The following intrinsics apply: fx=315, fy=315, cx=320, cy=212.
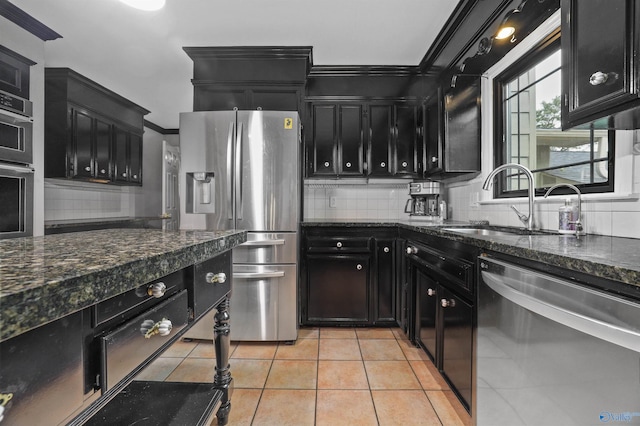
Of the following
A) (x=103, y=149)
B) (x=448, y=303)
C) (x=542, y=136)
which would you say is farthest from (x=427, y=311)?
(x=103, y=149)

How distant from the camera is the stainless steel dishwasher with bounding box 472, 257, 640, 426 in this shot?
29.8 inches

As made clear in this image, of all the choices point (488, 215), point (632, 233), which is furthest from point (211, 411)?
point (488, 215)

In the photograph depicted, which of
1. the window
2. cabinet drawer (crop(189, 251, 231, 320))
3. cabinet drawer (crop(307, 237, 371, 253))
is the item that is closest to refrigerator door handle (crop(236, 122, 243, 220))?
cabinet drawer (crop(307, 237, 371, 253))

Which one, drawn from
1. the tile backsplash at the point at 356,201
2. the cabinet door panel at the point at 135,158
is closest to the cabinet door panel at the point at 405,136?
the tile backsplash at the point at 356,201

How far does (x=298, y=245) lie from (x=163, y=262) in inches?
75.7

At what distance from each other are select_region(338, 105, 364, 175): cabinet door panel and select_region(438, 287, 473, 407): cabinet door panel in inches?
66.7

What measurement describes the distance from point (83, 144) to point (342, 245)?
3397mm

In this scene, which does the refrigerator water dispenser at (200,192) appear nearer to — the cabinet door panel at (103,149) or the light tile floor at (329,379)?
the light tile floor at (329,379)

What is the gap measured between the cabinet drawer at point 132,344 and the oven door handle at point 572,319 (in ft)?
3.65

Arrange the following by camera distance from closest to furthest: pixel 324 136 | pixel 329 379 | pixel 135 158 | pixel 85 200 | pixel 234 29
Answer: pixel 329 379 < pixel 234 29 < pixel 324 136 < pixel 85 200 < pixel 135 158

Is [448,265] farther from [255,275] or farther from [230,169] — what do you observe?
[230,169]

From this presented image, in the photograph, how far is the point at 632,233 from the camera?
1.32 meters

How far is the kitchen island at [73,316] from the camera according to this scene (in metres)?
0.43

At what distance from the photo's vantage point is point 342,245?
2.77 meters
